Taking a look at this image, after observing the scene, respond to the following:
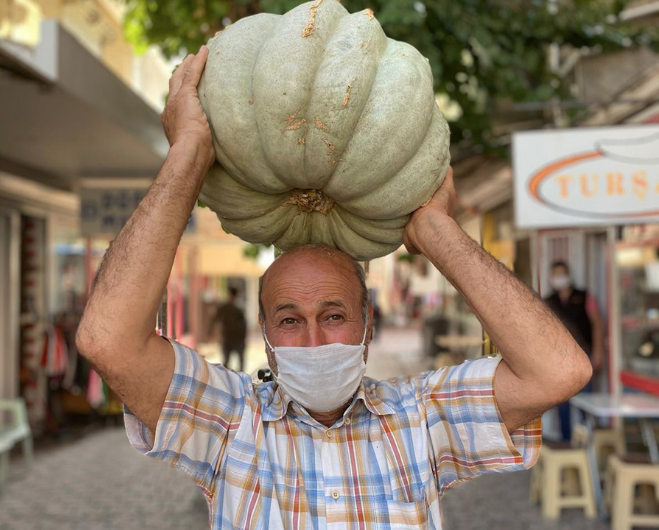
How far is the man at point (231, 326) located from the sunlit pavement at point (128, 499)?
11.8 ft

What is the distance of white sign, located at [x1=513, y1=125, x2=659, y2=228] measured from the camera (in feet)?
17.5

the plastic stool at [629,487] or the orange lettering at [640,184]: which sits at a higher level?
the orange lettering at [640,184]

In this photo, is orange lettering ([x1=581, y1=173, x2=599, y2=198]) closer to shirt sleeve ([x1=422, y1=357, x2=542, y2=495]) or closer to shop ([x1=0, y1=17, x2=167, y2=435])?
shirt sleeve ([x1=422, y1=357, x2=542, y2=495])

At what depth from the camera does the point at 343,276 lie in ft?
7.31

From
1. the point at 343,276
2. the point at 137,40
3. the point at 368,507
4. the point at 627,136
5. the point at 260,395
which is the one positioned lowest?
the point at 368,507

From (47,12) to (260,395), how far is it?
390 inches

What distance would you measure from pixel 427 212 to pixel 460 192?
8.22 metres

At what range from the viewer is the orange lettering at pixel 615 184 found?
5379 mm

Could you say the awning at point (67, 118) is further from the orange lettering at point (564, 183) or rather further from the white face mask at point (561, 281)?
the white face mask at point (561, 281)

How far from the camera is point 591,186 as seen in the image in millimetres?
5461

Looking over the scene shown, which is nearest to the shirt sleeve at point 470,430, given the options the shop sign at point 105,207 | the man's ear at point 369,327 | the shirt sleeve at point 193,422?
the man's ear at point 369,327

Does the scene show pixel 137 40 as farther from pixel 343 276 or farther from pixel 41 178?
pixel 343 276

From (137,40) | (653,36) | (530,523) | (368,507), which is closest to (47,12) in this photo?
(137,40)

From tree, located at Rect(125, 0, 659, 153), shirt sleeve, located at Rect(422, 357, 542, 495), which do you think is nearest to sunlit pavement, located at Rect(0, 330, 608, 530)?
tree, located at Rect(125, 0, 659, 153)
